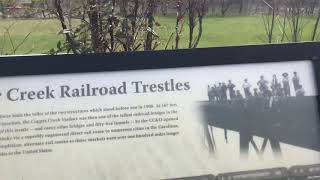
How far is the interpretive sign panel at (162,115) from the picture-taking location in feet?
8.62

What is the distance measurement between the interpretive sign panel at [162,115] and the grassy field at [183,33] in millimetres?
2974

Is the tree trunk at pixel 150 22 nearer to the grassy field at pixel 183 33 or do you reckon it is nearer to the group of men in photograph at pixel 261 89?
the grassy field at pixel 183 33

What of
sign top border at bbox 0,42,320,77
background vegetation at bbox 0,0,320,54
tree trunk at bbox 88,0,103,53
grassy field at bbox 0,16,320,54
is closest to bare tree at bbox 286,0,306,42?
background vegetation at bbox 0,0,320,54

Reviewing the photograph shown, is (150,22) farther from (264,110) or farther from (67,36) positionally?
(264,110)

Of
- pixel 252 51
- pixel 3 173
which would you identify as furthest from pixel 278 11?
pixel 3 173

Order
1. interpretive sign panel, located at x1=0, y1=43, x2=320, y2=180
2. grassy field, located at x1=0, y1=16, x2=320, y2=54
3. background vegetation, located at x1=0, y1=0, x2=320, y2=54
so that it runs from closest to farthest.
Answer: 1. interpretive sign panel, located at x1=0, y1=43, x2=320, y2=180
2. background vegetation, located at x1=0, y1=0, x2=320, y2=54
3. grassy field, located at x1=0, y1=16, x2=320, y2=54

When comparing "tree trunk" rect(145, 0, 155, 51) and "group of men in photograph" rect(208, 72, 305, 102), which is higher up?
"tree trunk" rect(145, 0, 155, 51)

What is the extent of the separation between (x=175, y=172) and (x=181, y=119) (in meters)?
0.22

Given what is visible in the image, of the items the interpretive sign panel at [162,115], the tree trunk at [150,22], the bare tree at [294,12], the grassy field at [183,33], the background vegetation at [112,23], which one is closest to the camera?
the interpretive sign panel at [162,115]

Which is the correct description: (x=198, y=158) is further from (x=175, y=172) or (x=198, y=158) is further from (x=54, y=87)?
(x=54, y=87)

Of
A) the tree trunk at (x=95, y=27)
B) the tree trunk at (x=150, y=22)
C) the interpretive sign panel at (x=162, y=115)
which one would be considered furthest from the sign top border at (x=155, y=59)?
the tree trunk at (x=150, y=22)

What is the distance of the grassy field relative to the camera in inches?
257

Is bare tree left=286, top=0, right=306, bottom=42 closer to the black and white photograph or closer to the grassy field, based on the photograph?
the grassy field

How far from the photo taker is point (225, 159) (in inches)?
107
